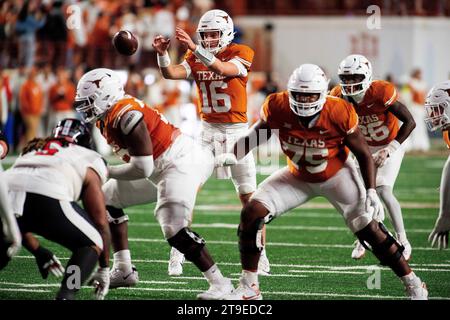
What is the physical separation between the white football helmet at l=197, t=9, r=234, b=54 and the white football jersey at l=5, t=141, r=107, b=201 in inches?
83.7

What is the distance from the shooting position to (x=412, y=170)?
1501 cm

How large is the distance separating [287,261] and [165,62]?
1.68 m

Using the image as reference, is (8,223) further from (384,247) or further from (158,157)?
(384,247)

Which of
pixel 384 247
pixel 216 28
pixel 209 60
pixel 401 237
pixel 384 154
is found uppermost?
pixel 216 28

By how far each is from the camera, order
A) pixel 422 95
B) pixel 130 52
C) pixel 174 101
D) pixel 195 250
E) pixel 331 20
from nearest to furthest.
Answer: pixel 195 250 → pixel 130 52 → pixel 174 101 → pixel 422 95 → pixel 331 20

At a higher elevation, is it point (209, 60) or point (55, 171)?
point (209, 60)

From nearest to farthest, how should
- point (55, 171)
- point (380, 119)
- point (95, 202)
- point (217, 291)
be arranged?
1. point (55, 171)
2. point (95, 202)
3. point (217, 291)
4. point (380, 119)

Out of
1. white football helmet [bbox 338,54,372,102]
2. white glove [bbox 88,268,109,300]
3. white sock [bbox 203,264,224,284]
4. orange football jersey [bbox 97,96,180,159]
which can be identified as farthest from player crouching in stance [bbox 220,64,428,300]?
white football helmet [bbox 338,54,372,102]

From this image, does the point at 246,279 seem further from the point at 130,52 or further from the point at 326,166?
the point at 130,52

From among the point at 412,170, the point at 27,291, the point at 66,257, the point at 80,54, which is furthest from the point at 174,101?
the point at 27,291

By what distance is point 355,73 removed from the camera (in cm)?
730

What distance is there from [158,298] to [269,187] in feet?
2.99

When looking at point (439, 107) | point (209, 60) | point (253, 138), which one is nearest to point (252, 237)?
point (253, 138)

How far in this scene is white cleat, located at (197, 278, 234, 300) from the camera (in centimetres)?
A: 582
